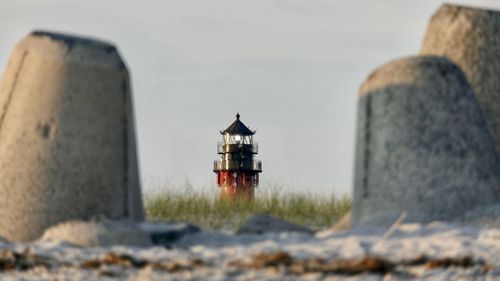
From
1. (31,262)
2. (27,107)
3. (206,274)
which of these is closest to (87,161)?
(27,107)

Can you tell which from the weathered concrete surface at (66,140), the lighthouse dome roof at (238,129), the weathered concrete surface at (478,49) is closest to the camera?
the weathered concrete surface at (66,140)

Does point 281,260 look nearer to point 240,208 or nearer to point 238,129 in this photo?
point 240,208

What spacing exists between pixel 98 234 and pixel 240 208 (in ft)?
16.8

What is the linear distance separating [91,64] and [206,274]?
2107mm

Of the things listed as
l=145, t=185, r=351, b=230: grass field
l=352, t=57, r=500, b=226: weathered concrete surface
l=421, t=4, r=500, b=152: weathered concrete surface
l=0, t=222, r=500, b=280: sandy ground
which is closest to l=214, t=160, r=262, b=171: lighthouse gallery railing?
l=145, t=185, r=351, b=230: grass field

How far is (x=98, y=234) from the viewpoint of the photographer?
250 inches

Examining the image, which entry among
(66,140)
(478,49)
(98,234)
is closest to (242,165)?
(478,49)

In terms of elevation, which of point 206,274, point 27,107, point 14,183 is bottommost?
point 206,274

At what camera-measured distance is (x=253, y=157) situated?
30.6 metres

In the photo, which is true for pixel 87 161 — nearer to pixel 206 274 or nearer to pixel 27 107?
pixel 27 107

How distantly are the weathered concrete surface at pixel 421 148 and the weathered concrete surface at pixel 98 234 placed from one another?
1.60 meters

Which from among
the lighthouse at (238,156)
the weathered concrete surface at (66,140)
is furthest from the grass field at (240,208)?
the lighthouse at (238,156)

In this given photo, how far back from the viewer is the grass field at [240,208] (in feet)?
A: 36.2

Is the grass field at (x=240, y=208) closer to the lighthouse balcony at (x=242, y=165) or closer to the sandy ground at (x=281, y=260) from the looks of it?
the sandy ground at (x=281, y=260)
